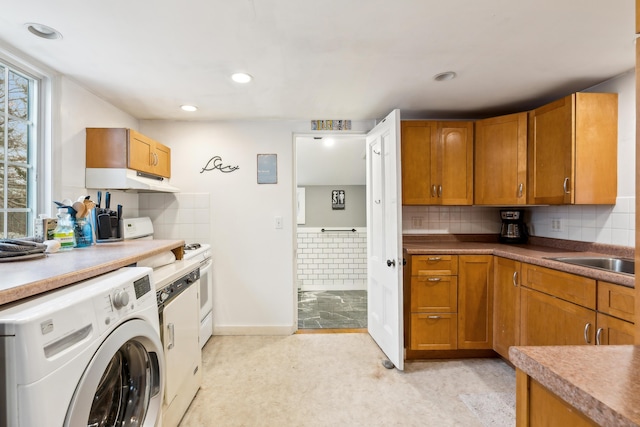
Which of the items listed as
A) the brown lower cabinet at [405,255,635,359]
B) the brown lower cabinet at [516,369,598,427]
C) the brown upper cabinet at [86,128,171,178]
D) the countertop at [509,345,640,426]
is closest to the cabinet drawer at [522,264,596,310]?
the brown lower cabinet at [405,255,635,359]

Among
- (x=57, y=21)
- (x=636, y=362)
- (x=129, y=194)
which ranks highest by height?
(x=57, y=21)

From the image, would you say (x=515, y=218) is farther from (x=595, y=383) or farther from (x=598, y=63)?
(x=595, y=383)

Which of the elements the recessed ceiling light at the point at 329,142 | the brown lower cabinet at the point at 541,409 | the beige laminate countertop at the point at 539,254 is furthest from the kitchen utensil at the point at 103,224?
the recessed ceiling light at the point at 329,142

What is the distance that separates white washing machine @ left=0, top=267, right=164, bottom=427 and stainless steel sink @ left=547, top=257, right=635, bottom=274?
8.01 ft

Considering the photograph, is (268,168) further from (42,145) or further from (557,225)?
(557,225)

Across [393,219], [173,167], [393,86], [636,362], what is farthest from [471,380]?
[173,167]

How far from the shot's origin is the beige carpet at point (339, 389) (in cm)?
181

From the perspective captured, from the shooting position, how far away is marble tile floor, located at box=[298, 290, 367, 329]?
3.32 m

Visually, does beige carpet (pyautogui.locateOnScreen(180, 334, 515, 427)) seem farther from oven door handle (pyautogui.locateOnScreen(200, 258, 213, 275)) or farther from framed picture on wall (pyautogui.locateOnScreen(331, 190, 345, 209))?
framed picture on wall (pyautogui.locateOnScreen(331, 190, 345, 209))

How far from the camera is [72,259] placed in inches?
51.6

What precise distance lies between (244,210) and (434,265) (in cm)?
191

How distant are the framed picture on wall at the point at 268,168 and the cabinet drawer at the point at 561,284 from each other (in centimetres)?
231

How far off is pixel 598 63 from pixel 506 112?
3.21 ft

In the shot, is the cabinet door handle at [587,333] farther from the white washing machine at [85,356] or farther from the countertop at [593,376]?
the white washing machine at [85,356]
